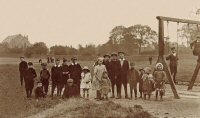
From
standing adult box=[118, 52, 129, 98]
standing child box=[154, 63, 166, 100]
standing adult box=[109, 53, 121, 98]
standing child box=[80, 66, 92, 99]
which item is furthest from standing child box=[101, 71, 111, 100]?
standing child box=[154, 63, 166, 100]

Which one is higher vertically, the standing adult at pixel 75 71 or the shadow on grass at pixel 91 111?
the standing adult at pixel 75 71

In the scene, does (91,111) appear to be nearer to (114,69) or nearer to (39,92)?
(114,69)

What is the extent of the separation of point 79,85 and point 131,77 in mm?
1957

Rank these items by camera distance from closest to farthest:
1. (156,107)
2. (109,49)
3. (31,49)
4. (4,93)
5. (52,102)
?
(156,107)
(52,102)
(4,93)
(109,49)
(31,49)

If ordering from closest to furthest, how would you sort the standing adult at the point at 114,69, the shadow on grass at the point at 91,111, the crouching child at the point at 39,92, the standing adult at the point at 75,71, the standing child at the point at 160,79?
the shadow on grass at the point at 91,111 → the standing child at the point at 160,79 → the standing adult at the point at 114,69 → the crouching child at the point at 39,92 → the standing adult at the point at 75,71

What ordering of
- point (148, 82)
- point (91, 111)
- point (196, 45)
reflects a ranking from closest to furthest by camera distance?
1. point (91, 111)
2. point (148, 82)
3. point (196, 45)

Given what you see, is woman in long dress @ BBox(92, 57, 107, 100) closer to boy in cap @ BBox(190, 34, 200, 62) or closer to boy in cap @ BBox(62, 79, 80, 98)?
boy in cap @ BBox(62, 79, 80, 98)

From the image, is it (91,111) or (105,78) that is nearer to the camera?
(91,111)

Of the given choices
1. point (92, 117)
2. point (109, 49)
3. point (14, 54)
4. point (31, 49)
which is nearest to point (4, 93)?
point (92, 117)

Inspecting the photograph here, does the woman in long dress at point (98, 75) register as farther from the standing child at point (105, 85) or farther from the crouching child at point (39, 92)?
the crouching child at point (39, 92)

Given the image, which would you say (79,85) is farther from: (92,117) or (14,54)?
(14,54)

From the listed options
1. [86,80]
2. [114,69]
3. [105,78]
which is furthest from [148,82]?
[86,80]

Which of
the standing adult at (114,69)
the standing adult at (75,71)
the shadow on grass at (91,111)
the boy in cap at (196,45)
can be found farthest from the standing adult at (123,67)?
the boy in cap at (196,45)

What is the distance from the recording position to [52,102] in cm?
1359
